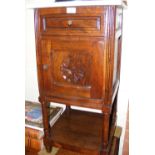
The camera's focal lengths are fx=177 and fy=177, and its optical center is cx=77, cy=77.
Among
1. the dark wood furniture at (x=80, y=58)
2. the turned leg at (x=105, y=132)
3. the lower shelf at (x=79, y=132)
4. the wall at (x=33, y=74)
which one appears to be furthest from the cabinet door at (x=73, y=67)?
the wall at (x=33, y=74)

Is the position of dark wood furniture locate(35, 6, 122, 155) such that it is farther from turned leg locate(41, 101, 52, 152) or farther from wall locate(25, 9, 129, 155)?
wall locate(25, 9, 129, 155)

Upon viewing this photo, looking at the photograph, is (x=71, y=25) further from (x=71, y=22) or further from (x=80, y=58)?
(x=80, y=58)

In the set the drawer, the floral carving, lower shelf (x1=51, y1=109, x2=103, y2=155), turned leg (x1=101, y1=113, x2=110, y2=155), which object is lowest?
lower shelf (x1=51, y1=109, x2=103, y2=155)

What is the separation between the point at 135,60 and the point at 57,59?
46 centimetres

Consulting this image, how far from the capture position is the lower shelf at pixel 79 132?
1017 mm

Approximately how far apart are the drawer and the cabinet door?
3 cm

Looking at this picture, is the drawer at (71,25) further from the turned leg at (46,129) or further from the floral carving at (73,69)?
the turned leg at (46,129)

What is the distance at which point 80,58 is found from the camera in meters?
0.86

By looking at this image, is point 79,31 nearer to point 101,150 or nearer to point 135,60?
point 135,60

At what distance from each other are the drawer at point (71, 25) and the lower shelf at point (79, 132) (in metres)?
0.62

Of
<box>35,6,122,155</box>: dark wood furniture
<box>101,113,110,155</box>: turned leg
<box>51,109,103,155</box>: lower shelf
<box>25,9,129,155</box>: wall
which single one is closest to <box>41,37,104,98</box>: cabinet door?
<box>35,6,122,155</box>: dark wood furniture

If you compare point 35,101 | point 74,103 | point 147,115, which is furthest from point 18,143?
point 35,101

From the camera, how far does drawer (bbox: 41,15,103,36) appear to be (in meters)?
0.78

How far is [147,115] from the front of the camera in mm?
477
